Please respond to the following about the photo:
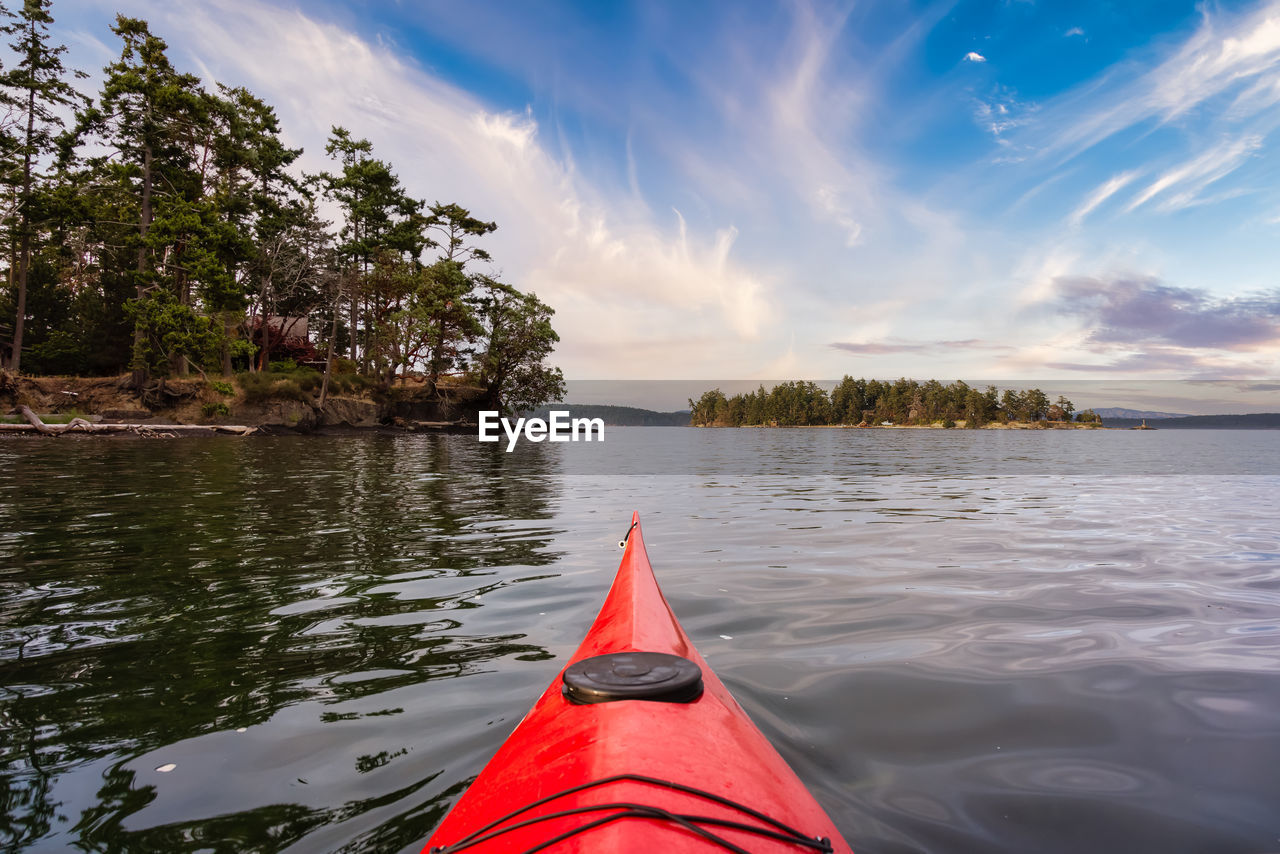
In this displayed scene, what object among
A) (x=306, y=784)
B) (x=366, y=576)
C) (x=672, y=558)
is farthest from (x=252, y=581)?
(x=672, y=558)

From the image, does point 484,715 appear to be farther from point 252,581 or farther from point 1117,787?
point 252,581

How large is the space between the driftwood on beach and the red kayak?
3023 centimetres

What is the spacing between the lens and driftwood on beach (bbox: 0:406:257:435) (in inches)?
892

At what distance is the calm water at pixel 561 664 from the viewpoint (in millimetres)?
2271

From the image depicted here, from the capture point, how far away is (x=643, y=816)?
53.7 inches

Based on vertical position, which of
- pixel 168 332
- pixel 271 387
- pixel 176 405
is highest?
pixel 168 332

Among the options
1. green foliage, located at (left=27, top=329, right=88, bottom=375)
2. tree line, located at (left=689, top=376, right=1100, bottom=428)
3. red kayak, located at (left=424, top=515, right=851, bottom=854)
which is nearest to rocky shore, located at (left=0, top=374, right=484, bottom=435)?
green foliage, located at (left=27, top=329, right=88, bottom=375)

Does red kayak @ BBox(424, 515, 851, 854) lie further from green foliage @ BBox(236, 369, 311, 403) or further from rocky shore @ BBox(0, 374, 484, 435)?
green foliage @ BBox(236, 369, 311, 403)

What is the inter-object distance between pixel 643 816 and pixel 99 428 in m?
32.3

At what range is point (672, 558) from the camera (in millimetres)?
7012

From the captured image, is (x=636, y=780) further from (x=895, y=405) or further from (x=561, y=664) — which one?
(x=895, y=405)

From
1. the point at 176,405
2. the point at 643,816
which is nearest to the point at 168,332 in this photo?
the point at 176,405

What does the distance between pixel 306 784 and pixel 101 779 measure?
807mm

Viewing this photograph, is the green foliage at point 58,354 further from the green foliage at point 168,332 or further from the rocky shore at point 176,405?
the green foliage at point 168,332
